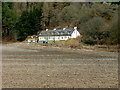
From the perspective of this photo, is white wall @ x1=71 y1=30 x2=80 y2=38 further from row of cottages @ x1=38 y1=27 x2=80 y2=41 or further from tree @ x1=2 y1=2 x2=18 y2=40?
tree @ x1=2 y1=2 x2=18 y2=40

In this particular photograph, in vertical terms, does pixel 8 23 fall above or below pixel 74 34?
above

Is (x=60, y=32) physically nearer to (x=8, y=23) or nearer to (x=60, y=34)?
(x=60, y=34)

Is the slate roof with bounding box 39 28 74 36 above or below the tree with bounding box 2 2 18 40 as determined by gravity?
below

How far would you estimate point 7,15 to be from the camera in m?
79.5

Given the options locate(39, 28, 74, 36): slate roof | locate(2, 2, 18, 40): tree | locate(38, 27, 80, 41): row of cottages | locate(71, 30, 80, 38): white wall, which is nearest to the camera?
locate(71, 30, 80, 38): white wall

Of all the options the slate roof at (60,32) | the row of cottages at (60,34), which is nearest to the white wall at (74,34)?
the row of cottages at (60,34)

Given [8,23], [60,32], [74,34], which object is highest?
[8,23]

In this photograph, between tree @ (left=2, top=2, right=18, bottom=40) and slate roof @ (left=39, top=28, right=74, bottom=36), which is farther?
tree @ (left=2, top=2, right=18, bottom=40)

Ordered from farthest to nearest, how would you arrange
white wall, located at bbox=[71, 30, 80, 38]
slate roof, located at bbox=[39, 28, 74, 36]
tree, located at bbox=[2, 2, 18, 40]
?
tree, located at bbox=[2, 2, 18, 40] → slate roof, located at bbox=[39, 28, 74, 36] → white wall, located at bbox=[71, 30, 80, 38]

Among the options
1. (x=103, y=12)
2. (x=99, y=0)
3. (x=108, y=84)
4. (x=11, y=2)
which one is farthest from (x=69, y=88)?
(x=11, y=2)

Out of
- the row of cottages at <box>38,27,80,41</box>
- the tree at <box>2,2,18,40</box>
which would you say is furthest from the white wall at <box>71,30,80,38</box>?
the tree at <box>2,2,18,40</box>

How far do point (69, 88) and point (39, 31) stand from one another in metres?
73.1

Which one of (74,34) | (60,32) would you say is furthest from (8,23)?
(74,34)

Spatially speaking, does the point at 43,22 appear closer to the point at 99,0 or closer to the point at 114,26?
the point at 99,0
